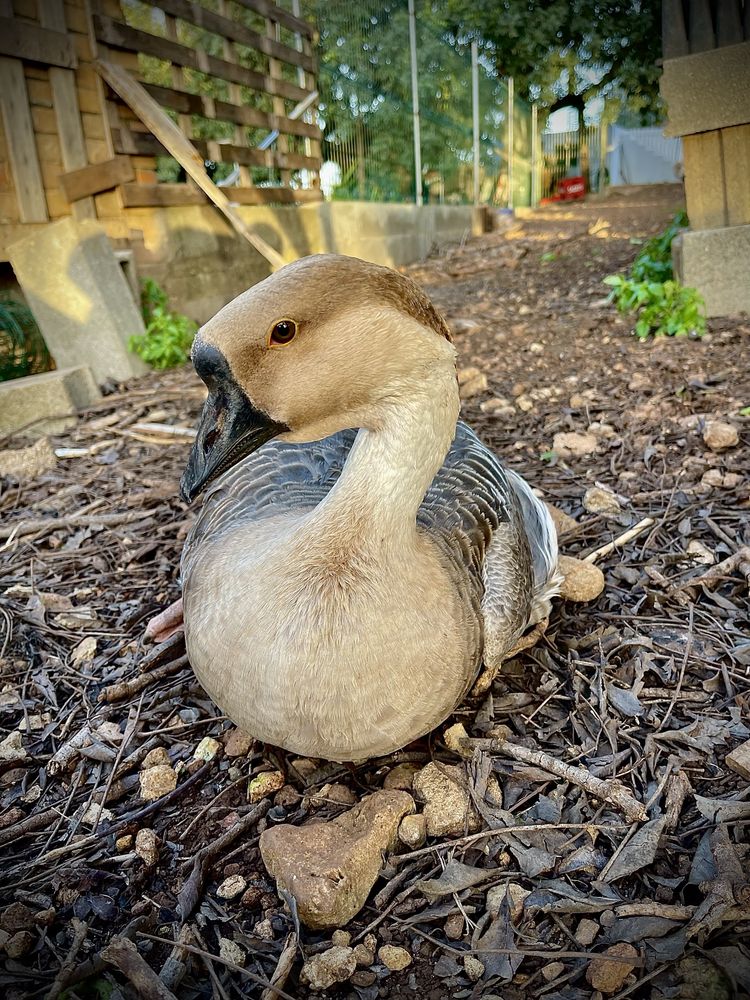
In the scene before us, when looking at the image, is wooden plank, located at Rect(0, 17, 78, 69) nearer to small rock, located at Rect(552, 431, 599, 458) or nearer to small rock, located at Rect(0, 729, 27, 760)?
small rock, located at Rect(552, 431, 599, 458)

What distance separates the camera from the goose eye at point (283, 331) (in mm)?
1557

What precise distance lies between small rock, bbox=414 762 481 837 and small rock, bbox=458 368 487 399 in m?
3.40

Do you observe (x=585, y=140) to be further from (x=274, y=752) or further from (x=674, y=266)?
(x=274, y=752)

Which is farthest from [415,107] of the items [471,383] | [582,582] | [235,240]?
[582,582]

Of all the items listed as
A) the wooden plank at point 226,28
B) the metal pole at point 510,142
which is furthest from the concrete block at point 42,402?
the metal pole at point 510,142

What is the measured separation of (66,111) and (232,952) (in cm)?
675

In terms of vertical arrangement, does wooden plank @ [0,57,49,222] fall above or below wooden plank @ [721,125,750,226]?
above

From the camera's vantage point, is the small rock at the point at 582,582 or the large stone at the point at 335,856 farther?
the small rock at the point at 582,582

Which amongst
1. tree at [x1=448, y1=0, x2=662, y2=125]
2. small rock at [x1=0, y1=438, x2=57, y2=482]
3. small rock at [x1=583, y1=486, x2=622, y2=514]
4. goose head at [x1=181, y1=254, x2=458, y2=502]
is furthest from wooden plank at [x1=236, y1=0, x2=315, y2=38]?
goose head at [x1=181, y1=254, x2=458, y2=502]

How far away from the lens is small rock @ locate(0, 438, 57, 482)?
4.27 metres

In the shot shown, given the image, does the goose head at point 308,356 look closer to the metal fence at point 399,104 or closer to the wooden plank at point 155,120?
the wooden plank at point 155,120

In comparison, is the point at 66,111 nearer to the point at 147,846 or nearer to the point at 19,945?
the point at 147,846

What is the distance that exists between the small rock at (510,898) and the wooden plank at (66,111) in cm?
658

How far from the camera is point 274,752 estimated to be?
215 centimetres
